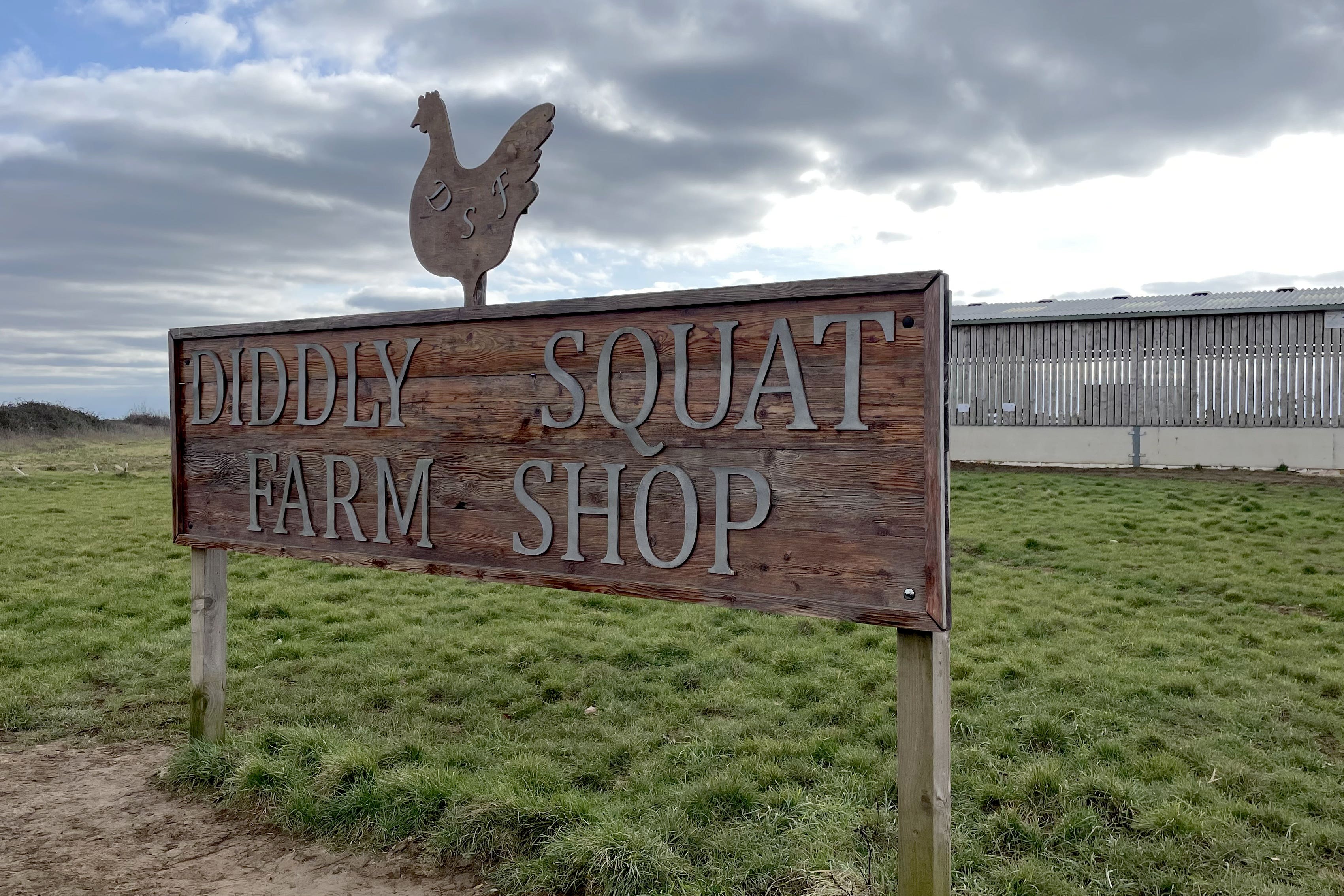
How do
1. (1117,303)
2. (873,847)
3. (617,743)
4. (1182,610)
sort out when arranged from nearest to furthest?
(873,847) < (617,743) < (1182,610) < (1117,303)

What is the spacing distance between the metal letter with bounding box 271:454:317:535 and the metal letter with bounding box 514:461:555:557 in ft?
4.35

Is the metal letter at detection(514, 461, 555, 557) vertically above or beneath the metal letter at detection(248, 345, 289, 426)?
beneath

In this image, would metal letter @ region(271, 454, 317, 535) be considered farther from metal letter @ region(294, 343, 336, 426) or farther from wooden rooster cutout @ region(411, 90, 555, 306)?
wooden rooster cutout @ region(411, 90, 555, 306)

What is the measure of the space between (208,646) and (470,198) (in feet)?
9.35

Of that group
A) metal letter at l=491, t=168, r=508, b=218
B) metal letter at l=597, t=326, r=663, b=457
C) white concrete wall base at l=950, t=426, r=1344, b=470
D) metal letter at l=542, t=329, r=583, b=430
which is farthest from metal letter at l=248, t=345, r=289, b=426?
white concrete wall base at l=950, t=426, r=1344, b=470

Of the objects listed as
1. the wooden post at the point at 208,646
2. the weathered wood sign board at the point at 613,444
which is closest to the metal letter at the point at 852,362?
the weathered wood sign board at the point at 613,444

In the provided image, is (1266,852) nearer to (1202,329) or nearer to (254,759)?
(254,759)

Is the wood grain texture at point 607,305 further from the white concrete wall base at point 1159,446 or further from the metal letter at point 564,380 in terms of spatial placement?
the white concrete wall base at point 1159,446

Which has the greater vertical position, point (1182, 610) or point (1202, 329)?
point (1202, 329)

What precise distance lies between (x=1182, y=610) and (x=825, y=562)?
20.7ft

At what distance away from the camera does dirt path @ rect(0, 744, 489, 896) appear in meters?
3.55

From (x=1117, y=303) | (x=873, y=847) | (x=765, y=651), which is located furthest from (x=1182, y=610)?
(x=1117, y=303)

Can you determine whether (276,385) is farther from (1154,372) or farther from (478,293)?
(1154,372)

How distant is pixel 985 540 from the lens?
11102 mm
